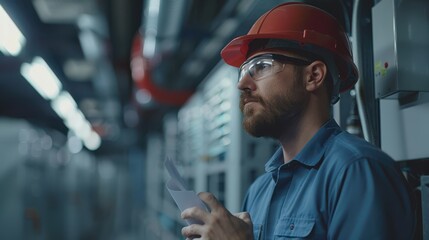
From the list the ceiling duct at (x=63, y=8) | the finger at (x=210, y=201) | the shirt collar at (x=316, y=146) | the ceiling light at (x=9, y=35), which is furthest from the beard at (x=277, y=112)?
the ceiling duct at (x=63, y=8)

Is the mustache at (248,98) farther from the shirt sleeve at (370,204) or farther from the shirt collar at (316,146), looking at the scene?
the shirt sleeve at (370,204)

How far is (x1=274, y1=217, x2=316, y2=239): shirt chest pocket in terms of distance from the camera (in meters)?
1.33

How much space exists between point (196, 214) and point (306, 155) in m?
0.37

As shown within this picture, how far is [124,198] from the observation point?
749 inches

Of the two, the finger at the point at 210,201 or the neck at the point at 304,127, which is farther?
the neck at the point at 304,127

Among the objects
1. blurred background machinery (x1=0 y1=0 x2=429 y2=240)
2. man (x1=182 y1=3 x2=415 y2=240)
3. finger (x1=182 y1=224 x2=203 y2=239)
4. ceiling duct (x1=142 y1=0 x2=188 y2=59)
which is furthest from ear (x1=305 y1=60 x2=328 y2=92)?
ceiling duct (x1=142 y1=0 x2=188 y2=59)

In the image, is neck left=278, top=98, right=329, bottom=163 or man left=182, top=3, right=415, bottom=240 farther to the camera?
neck left=278, top=98, right=329, bottom=163

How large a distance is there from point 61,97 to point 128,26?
2761 mm

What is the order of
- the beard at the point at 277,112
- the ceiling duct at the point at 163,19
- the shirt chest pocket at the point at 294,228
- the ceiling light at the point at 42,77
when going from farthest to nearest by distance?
the ceiling light at the point at 42,77, the ceiling duct at the point at 163,19, the beard at the point at 277,112, the shirt chest pocket at the point at 294,228

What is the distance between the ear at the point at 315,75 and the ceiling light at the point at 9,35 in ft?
8.73

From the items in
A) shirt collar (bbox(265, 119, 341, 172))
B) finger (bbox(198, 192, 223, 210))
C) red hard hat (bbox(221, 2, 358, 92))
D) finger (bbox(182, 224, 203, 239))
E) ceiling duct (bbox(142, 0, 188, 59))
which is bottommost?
finger (bbox(182, 224, 203, 239))

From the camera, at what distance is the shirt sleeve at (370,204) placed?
4.02ft

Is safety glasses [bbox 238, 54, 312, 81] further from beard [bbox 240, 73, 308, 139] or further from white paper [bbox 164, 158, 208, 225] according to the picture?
white paper [bbox 164, 158, 208, 225]

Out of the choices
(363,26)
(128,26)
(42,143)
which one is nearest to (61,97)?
(42,143)
